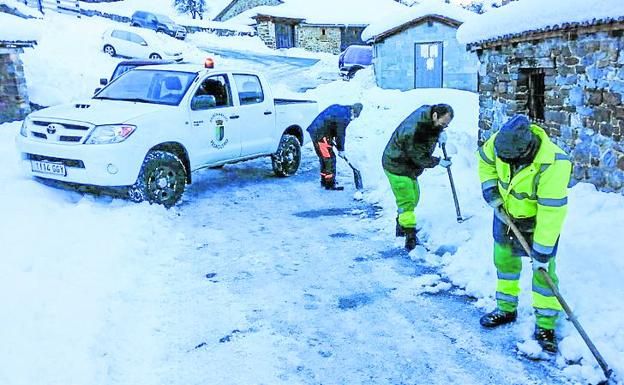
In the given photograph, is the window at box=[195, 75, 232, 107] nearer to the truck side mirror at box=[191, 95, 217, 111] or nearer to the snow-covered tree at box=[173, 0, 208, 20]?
the truck side mirror at box=[191, 95, 217, 111]

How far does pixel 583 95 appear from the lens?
21.8 feet

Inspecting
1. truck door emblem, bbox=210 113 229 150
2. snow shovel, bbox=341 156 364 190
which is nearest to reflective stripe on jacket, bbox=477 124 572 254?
snow shovel, bbox=341 156 364 190

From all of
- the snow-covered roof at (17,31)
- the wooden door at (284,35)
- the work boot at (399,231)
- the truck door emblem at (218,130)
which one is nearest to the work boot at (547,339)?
the work boot at (399,231)

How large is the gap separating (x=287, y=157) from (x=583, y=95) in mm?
4892

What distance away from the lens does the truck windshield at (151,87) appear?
24.8 ft

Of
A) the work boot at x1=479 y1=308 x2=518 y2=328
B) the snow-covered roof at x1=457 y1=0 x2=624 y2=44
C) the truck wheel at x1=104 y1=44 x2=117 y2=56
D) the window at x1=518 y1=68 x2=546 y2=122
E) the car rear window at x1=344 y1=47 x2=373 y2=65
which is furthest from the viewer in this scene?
the car rear window at x1=344 y1=47 x2=373 y2=65

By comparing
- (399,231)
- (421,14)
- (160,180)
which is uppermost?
(421,14)

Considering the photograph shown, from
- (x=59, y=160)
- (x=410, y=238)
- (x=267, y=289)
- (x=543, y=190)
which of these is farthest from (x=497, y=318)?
Answer: (x=59, y=160)

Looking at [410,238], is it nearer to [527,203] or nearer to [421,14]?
[527,203]

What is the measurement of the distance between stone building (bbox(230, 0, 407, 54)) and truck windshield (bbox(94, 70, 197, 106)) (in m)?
33.3

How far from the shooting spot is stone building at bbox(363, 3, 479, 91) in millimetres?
19516

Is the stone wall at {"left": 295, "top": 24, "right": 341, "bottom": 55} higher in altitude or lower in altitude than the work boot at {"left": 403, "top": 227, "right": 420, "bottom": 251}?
higher

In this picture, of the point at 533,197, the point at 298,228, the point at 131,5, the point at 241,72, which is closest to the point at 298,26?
the point at 131,5

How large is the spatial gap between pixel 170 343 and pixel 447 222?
3692mm
